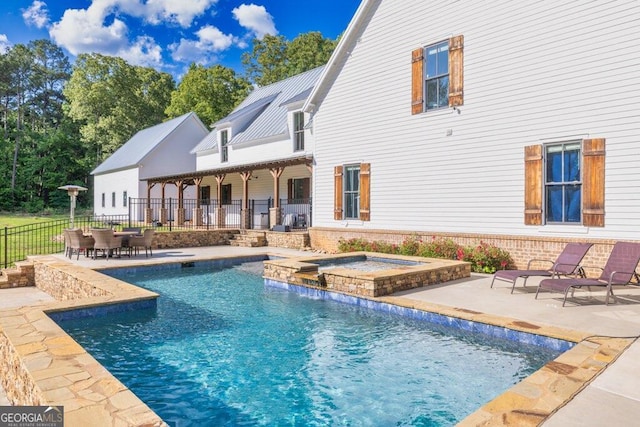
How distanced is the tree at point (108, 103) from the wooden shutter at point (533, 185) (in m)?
44.3

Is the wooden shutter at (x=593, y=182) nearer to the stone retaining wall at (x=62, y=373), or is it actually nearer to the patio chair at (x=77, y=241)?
the stone retaining wall at (x=62, y=373)

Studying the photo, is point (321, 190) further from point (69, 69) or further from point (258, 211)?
point (69, 69)

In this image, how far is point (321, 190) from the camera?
1670 centimetres

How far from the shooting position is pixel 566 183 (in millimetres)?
10312

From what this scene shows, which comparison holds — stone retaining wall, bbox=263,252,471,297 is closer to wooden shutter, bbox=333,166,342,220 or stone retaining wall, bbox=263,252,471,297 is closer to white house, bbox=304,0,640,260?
white house, bbox=304,0,640,260

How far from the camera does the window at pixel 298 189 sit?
2169 centimetres

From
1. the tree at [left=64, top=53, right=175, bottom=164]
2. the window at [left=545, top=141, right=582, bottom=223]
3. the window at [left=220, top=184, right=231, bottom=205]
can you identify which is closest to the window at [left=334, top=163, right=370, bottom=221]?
the window at [left=545, top=141, right=582, bottom=223]

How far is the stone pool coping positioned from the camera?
3264 mm

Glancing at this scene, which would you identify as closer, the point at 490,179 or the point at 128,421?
the point at 128,421

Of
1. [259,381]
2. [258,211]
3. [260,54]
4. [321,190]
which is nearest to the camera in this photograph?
[259,381]

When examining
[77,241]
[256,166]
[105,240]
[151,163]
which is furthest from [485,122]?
[151,163]

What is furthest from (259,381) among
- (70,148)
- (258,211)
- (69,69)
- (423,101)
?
(69,69)

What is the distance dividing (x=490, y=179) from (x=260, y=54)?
40823 mm

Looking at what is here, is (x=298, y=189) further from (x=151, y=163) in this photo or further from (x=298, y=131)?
(x=151, y=163)
